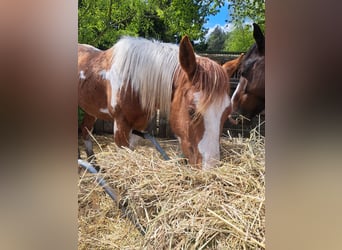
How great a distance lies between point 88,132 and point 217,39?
0.83 meters

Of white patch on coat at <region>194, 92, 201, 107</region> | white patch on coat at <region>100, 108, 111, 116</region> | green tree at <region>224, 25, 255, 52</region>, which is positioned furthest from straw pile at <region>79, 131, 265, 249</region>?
green tree at <region>224, 25, 255, 52</region>

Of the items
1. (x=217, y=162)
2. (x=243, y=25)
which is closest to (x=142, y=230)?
(x=217, y=162)

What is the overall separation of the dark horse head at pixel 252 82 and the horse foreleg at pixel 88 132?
2.48 ft

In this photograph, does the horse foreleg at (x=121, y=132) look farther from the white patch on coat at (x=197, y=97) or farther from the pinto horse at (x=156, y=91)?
the white patch on coat at (x=197, y=97)

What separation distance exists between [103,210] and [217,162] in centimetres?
65

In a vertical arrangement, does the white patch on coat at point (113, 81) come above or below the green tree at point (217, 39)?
below

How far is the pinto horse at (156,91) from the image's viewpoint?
6.40 feet

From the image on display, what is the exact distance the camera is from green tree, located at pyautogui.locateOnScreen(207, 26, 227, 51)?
76.8 inches

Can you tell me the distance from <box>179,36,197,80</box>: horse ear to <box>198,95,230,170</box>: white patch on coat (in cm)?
21

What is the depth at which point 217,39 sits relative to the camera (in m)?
1.95

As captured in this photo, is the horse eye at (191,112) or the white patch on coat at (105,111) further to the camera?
the white patch on coat at (105,111)

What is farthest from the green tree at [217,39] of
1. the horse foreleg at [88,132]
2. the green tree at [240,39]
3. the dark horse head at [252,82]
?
the horse foreleg at [88,132]
